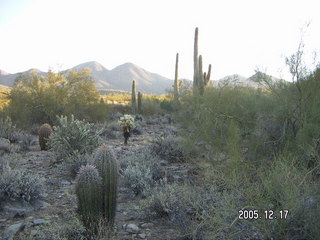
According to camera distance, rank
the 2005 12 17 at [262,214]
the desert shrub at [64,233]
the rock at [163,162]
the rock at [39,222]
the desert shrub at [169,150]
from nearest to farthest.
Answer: the 2005 12 17 at [262,214] → the desert shrub at [64,233] → the rock at [39,222] → the rock at [163,162] → the desert shrub at [169,150]

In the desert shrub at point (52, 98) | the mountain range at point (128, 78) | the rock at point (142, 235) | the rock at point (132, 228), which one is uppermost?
the mountain range at point (128, 78)

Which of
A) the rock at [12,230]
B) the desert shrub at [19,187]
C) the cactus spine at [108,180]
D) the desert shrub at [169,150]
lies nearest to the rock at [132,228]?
the cactus spine at [108,180]

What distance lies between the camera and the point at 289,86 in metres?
6.55

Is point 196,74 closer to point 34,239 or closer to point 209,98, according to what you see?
point 209,98

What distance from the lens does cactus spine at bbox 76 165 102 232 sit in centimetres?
408

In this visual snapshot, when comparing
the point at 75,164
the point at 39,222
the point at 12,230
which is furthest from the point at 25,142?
the point at 12,230

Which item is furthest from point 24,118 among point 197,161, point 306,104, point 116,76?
point 116,76

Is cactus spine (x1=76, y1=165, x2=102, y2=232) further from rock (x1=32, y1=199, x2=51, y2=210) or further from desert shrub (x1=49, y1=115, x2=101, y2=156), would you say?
desert shrub (x1=49, y1=115, x2=101, y2=156)

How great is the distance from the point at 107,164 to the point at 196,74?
52.3ft

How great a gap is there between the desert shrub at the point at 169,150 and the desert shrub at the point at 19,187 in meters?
3.78

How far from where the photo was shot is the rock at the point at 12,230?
415 centimetres

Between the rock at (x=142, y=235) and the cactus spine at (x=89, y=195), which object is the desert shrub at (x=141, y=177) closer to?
the rock at (x=142, y=235)

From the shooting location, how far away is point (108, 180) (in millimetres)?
4324

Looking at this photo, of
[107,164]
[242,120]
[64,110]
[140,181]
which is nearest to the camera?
[107,164]
